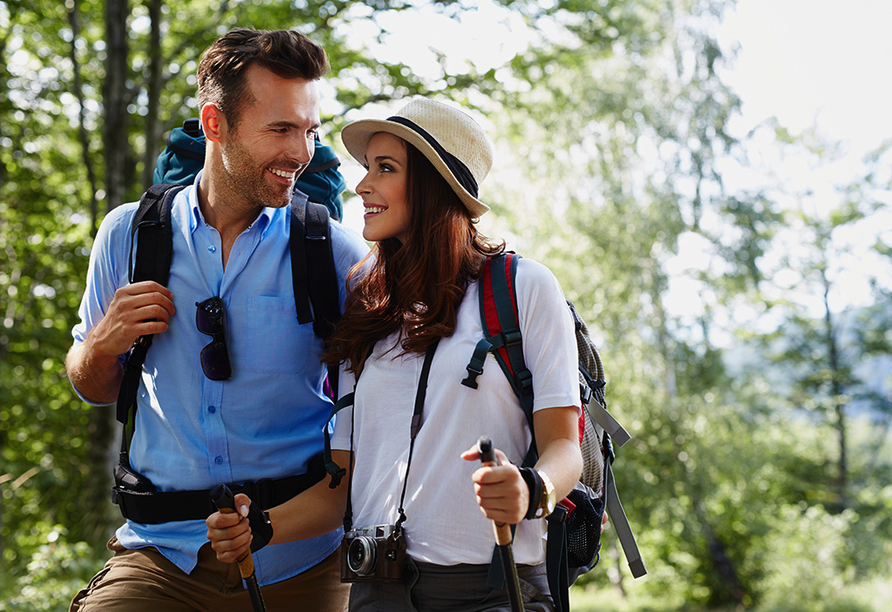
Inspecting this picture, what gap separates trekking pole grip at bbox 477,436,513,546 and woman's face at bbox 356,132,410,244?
88 cm

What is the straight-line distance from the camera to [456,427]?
202 centimetres

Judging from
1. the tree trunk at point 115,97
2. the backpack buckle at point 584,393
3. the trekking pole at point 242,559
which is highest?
the tree trunk at point 115,97

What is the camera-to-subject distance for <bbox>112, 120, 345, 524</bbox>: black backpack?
2.35 m

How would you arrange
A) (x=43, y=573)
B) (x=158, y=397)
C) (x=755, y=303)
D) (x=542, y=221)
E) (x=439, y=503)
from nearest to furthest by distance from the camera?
(x=439, y=503)
(x=158, y=397)
(x=43, y=573)
(x=542, y=221)
(x=755, y=303)

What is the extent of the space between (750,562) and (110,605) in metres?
20.8

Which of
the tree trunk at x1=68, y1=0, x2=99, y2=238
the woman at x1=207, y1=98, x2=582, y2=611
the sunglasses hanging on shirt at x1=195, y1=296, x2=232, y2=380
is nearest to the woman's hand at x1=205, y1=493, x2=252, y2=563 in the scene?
the woman at x1=207, y1=98, x2=582, y2=611

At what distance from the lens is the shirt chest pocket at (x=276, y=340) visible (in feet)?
7.94

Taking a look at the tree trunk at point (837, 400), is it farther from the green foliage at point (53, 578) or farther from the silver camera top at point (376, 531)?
the silver camera top at point (376, 531)

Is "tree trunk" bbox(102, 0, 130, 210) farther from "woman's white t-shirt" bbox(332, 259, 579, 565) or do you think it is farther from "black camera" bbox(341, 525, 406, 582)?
"black camera" bbox(341, 525, 406, 582)

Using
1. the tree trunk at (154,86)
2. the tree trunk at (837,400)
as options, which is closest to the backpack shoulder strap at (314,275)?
the tree trunk at (154,86)

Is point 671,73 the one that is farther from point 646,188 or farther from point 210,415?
point 210,415

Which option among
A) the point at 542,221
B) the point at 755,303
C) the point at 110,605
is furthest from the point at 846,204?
the point at 110,605

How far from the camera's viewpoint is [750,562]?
20281 mm

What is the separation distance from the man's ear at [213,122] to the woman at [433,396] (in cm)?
44
